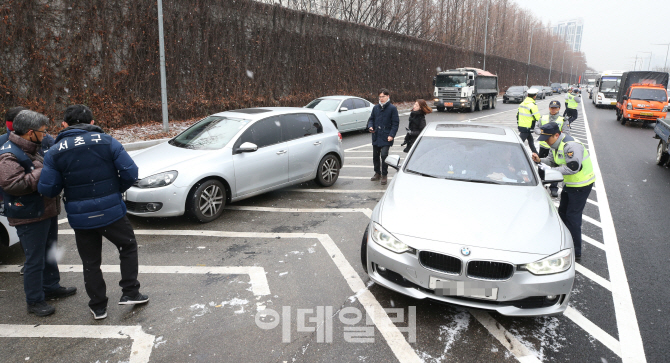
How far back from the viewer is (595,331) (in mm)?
3473

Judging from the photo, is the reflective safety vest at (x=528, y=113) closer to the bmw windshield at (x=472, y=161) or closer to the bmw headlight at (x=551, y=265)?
the bmw windshield at (x=472, y=161)

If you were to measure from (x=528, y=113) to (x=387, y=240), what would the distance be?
7.21 metres

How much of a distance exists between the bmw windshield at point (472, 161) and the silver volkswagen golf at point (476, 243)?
21mm

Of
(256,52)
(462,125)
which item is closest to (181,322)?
(462,125)

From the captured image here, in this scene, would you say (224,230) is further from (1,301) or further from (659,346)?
(659,346)

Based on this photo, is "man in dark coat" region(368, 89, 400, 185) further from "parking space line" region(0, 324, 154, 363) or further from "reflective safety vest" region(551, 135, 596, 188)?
"parking space line" region(0, 324, 154, 363)

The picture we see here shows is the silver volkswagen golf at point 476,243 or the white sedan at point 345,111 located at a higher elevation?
the white sedan at point 345,111

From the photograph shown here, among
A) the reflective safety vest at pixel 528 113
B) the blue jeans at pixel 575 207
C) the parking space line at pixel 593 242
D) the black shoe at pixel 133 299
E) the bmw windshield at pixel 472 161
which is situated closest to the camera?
the black shoe at pixel 133 299

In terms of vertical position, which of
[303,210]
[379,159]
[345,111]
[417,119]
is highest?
[417,119]

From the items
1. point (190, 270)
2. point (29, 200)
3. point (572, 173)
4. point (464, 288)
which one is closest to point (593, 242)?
point (572, 173)

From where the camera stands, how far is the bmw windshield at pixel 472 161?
14.8 feet

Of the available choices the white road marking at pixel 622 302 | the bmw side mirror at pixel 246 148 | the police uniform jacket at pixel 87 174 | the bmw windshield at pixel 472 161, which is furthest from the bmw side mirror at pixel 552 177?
the police uniform jacket at pixel 87 174

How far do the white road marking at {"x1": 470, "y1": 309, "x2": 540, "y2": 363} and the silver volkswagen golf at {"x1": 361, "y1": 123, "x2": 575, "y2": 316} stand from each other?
0.85 ft

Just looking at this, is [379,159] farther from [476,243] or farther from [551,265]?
[551,265]
